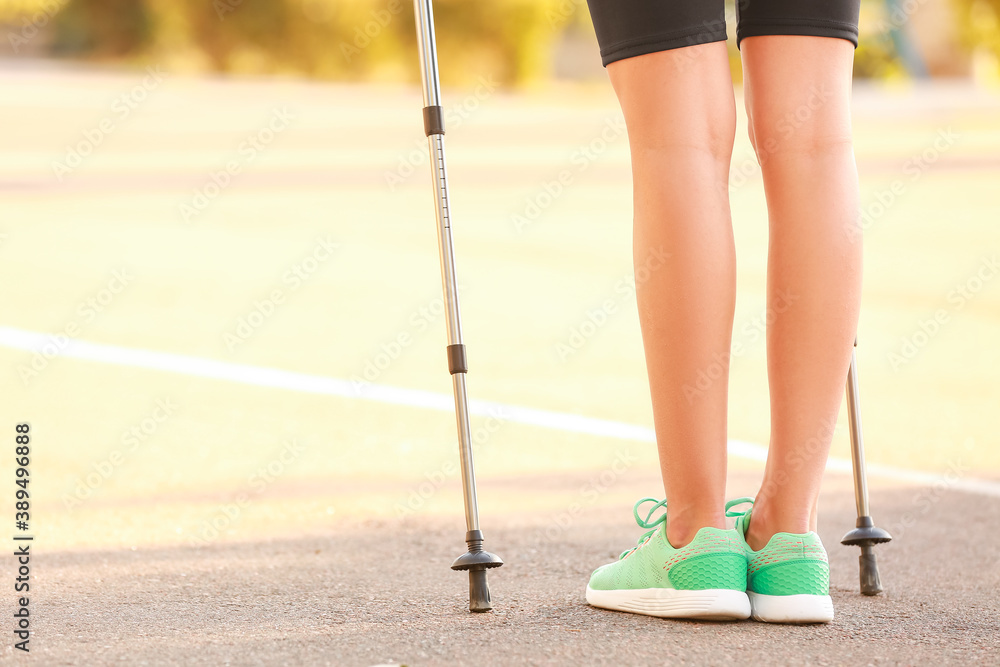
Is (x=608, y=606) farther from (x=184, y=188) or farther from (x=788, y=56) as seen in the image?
(x=184, y=188)

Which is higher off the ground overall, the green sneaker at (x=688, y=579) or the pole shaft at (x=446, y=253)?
the pole shaft at (x=446, y=253)

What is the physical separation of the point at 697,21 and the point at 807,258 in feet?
1.37

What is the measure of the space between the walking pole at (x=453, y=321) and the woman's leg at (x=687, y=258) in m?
0.33

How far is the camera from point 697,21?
1.82 meters

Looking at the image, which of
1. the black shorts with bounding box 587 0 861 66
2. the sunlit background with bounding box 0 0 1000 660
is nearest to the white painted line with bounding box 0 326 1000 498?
the sunlit background with bounding box 0 0 1000 660

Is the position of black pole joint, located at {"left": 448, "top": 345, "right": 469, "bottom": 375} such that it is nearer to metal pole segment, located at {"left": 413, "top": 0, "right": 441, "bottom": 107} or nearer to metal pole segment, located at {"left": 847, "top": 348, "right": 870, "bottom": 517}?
metal pole segment, located at {"left": 413, "top": 0, "right": 441, "bottom": 107}

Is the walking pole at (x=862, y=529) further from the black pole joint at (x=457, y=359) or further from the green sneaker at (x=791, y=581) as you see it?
the black pole joint at (x=457, y=359)

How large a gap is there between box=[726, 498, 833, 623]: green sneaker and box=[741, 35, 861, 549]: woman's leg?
0.04m

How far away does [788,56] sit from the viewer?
188 cm

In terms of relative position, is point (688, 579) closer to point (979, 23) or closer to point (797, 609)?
point (797, 609)

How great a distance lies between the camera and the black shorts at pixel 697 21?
1814 mm

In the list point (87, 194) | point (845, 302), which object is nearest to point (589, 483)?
point (845, 302)

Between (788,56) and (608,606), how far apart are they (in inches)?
37.5

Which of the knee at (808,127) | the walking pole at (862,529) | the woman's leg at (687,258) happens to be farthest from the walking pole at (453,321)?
the walking pole at (862,529)
